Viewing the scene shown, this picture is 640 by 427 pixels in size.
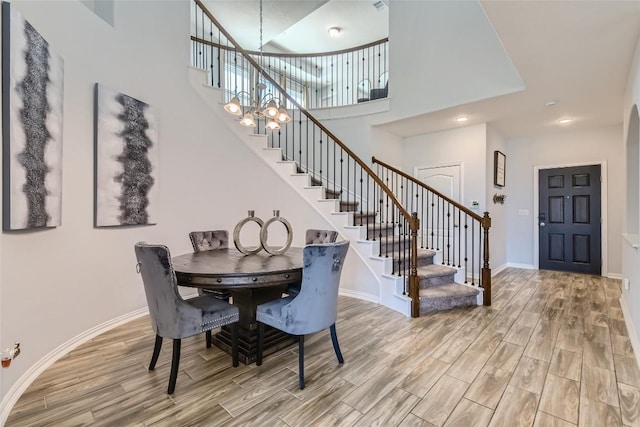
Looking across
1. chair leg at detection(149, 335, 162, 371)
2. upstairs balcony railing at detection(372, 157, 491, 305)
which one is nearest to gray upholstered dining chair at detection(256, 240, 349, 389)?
chair leg at detection(149, 335, 162, 371)

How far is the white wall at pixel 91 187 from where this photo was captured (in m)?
2.13

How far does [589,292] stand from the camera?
422 cm

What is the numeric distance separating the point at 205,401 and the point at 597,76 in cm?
467

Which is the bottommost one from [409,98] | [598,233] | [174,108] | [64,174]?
[598,233]

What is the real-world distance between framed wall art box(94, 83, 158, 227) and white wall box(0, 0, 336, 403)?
3.4 inches

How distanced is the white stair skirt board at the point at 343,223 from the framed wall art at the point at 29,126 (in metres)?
1.76

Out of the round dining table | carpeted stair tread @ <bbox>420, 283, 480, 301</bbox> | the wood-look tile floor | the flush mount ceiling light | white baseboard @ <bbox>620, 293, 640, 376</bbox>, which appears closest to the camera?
the wood-look tile floor

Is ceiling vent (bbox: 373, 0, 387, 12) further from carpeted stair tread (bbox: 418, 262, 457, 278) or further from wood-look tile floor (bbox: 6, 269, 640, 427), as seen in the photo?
wood-look tile floor (bbox: 6, 269, 640, 427)

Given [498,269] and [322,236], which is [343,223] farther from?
[498,269]

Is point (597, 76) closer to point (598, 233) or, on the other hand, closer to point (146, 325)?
point (598, 233)

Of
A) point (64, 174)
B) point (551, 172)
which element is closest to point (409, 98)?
point (551, 172)

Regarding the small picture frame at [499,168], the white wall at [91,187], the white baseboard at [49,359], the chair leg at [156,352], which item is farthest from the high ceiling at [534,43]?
the white baseboard at [49,359]

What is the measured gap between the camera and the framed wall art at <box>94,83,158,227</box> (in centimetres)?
278

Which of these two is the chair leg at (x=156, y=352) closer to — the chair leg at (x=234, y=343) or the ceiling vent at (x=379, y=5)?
A: the chair leg at (x=234, y=343)
